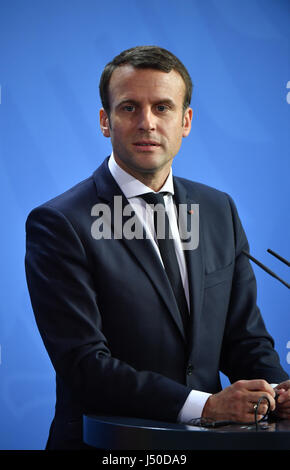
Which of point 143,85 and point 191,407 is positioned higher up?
point 143,85

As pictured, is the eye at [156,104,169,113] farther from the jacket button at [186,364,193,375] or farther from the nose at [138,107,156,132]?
the jacket button at [186,364,193,375]

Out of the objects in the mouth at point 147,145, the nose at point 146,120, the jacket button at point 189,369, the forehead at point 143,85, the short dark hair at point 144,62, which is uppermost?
the short dark hair at point 144,62

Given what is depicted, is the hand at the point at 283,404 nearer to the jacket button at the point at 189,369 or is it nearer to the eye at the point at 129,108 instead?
the jacket button at the point at 189,369

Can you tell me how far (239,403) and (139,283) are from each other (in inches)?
19.4

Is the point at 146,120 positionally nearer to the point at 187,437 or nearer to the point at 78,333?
the point at 78,333

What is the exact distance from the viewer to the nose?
2186 millimetres

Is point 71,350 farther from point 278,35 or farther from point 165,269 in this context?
point 278,35

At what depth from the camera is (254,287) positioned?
238 centimetres

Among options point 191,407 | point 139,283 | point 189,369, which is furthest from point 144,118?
point 191,407

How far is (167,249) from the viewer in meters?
2.18

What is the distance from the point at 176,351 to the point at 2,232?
5.00 feet

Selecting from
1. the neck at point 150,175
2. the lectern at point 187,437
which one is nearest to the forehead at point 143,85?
the neck at point 150,175

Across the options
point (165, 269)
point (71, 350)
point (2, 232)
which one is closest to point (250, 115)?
point (2, 232)

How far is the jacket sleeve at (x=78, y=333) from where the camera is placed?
6.11 ft
